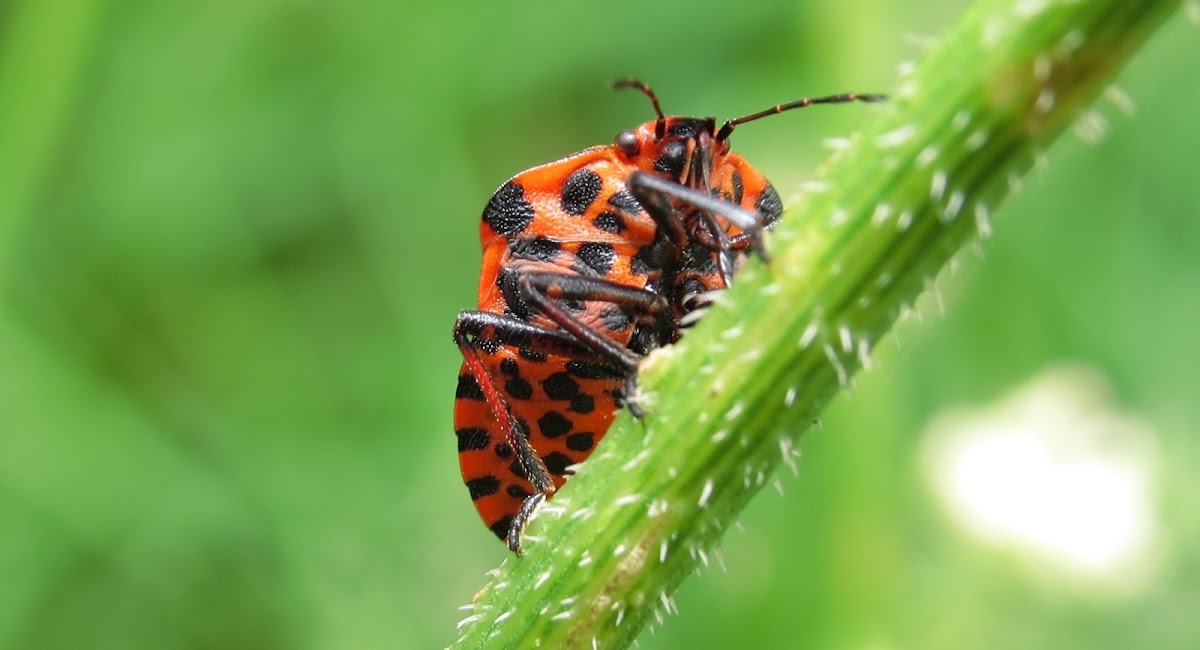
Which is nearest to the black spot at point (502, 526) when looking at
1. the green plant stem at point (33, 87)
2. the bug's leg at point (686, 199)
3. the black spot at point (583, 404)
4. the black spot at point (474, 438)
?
the black spot at point (474, 438)

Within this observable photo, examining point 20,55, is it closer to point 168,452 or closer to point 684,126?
point 168,452

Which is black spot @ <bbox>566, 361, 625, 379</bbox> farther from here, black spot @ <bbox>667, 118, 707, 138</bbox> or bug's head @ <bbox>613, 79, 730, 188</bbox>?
black spot @ <bbox>667, 118, 707, 138</bbox>

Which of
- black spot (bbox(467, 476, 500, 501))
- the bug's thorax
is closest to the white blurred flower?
the bug's thorax

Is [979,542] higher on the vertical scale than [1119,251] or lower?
lower

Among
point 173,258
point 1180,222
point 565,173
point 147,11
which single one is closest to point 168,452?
point 173,258

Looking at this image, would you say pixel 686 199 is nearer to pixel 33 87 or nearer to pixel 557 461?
pixel 557 461
